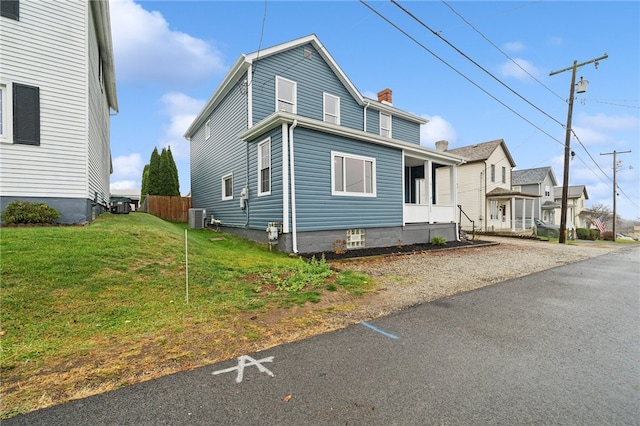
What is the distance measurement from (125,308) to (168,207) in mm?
15210

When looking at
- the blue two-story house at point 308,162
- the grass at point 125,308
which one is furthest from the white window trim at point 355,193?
the grass at point 125,308

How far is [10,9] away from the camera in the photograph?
7.38 m

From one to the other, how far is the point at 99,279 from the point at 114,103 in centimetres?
1602

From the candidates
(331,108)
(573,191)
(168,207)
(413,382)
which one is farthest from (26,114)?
(573,191)

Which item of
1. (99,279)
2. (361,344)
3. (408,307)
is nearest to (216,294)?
(99,279)

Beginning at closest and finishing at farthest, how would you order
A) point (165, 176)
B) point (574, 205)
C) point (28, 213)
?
point (28, 213), point (165, 176), point (574, 205)

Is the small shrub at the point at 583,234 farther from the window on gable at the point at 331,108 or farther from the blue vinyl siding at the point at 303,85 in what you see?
the window on gable at the point at 331,108

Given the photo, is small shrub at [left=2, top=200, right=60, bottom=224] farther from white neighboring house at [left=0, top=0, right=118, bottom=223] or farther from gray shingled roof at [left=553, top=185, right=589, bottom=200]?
gray shingled roof at [left=553, top=185, right=589, bottom=200]

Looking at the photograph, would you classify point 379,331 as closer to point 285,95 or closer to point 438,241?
point 438,241

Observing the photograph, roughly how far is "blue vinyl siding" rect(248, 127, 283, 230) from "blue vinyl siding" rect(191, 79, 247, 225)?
76 cm

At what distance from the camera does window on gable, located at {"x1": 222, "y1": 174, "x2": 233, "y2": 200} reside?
13203mm

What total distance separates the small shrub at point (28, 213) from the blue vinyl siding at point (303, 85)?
22.9 feet

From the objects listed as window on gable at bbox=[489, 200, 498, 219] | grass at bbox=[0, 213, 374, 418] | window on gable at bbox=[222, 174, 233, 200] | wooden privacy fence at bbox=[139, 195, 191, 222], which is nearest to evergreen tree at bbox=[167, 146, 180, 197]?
wooden privacy fence at bbox=[139, 195, 191, 222]

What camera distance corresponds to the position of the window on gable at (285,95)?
12.3 m
